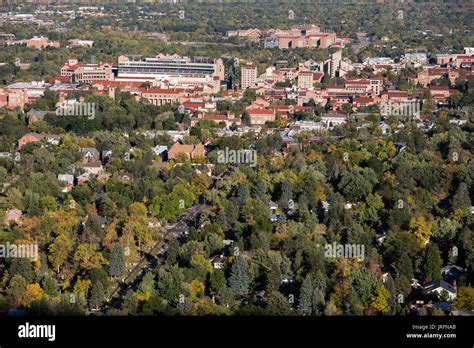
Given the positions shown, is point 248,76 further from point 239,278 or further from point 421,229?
point 239,278

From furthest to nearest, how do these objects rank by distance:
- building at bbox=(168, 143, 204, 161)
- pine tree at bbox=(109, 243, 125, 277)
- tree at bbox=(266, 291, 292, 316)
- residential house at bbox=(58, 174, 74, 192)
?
1. building at bbox=(168, 143, 204, 161)
2. residential house at bbox=(58, 174, 74, 192)
3. pine tree at bbox=(109, 243, 125, 277)
4. tree at bbox=(266, 291, 292, 316)

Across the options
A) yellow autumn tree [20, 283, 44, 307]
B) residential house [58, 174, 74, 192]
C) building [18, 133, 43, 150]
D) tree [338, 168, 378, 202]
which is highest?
yellow autumn tree [20, 283, 44, 307]

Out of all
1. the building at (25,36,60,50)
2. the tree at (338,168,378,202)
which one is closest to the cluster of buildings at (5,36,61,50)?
the building at (25,36,60,50)

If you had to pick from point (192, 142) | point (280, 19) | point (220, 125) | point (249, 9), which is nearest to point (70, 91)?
point (220, 125)

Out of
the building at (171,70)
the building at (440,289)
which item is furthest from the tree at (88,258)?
the building at (171,70)

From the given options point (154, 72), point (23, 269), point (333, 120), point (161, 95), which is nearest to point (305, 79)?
point (154, 72)

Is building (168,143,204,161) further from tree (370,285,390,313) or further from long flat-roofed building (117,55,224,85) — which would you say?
long flat-roofed building (117,55,224,85)

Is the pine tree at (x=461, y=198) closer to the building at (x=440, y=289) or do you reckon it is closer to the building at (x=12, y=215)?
the building at (x=440, y=289)
